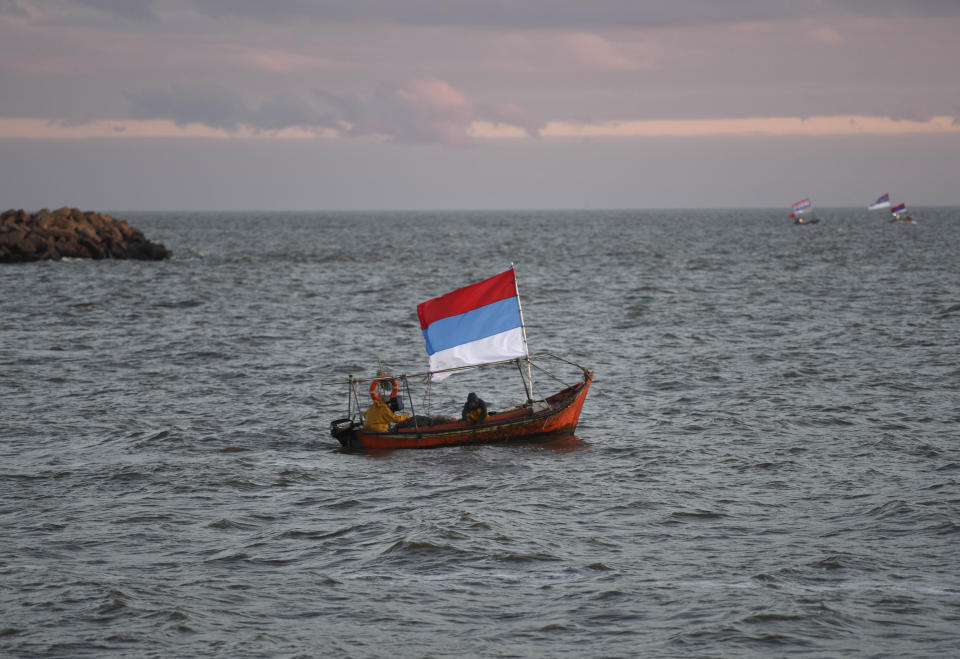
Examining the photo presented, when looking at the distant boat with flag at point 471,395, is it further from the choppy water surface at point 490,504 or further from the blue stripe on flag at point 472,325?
the choppy water surface at point 490,504

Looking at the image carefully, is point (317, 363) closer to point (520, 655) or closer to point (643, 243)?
point (520, 655)

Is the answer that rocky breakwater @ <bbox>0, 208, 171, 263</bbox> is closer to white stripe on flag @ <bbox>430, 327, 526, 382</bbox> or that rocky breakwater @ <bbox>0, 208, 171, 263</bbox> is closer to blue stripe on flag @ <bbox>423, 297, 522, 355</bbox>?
blue stripe on flag @ <bbox>423, 297, 522, 355</bbox>

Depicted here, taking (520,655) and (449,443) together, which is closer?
(520,655)

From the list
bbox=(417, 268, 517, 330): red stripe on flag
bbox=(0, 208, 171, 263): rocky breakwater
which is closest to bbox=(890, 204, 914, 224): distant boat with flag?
bbox=(0, 208, 171, 263): rocky breakwater

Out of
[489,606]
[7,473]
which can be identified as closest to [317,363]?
[7,473]

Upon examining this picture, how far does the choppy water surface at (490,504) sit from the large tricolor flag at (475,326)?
251 cm

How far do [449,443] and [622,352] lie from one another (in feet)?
54.9

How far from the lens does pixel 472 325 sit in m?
Answer: 24.9

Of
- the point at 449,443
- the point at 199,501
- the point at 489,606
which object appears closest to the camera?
the point at 489,606

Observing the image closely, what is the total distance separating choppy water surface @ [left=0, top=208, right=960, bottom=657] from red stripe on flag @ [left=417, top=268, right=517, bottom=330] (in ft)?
11.7

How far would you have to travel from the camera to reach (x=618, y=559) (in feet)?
53.1

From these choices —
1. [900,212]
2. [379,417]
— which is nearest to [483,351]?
[379,417]

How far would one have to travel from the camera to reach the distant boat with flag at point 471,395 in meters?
24.2

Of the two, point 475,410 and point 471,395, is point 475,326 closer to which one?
point 471,395
